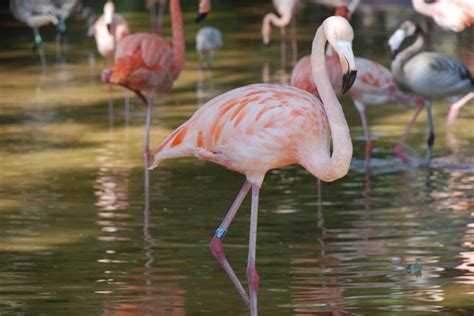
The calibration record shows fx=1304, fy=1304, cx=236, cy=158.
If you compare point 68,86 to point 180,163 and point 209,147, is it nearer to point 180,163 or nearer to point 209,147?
point 180,163

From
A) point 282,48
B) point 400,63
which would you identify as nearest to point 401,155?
point 400,63

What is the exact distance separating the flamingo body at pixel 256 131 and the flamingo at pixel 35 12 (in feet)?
36.7

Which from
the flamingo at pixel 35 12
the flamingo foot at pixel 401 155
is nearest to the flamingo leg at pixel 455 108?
the flamingo foot at pixel 401 155

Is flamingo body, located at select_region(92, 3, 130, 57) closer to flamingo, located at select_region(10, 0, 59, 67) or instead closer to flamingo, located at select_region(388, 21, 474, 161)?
flamingo, located at select_region(10, 0, 59, 67)

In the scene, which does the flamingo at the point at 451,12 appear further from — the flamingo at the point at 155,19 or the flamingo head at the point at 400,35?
the flamingo at the point at 155,19

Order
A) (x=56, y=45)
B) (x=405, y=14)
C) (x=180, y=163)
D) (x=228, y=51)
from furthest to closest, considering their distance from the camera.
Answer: (x=405, y=14)
(x=56, y=45)
(x=228, y=51)
(x=180, y=163)

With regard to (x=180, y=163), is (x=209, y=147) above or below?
above

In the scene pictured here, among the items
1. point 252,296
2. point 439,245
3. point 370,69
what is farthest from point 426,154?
point 252,296

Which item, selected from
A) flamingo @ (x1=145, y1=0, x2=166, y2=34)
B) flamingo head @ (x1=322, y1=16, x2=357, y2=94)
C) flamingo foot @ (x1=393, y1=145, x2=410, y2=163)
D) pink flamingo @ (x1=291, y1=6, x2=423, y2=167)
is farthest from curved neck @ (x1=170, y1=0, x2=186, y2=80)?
flamingo @ (x1=145, y1=0, x2=166, y2=34)

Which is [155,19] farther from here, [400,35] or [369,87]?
[369,87]

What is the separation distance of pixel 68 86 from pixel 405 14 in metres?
7.64

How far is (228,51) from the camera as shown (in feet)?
55.3

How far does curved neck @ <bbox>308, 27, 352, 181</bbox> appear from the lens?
5668 mm

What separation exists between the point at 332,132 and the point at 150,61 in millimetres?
4251
